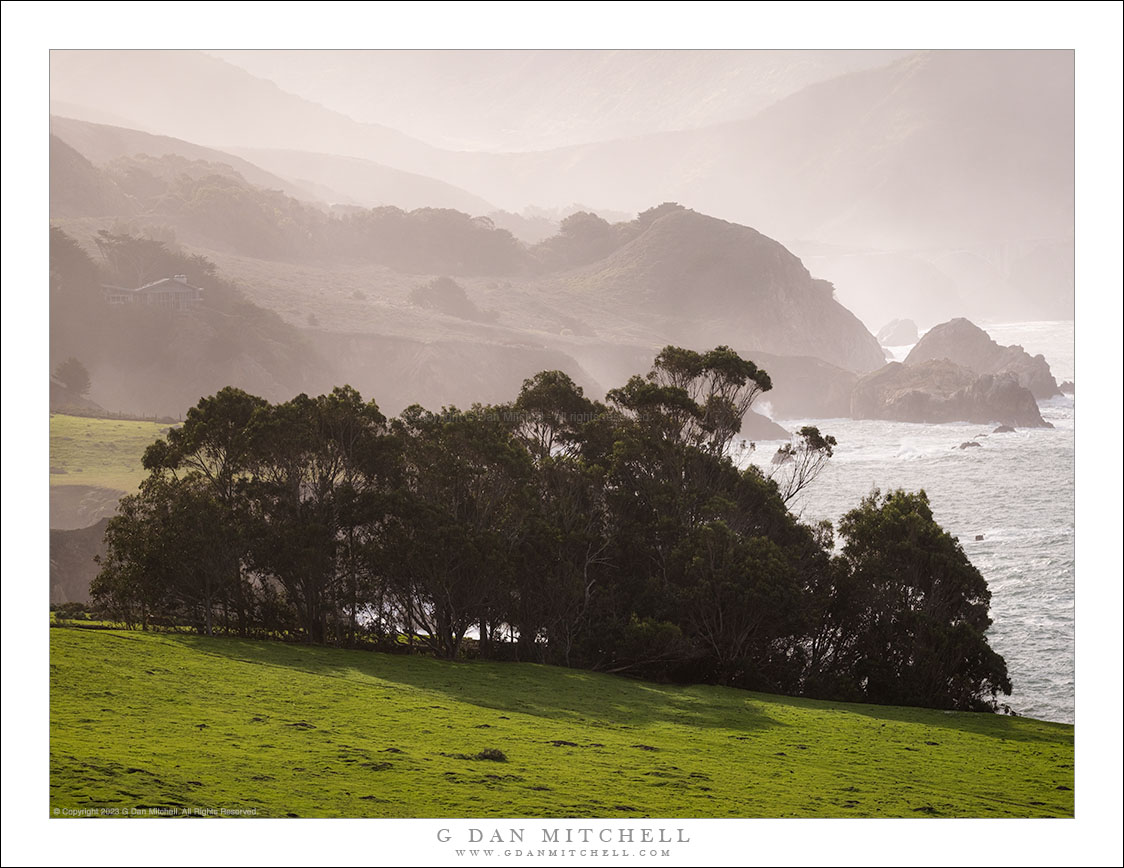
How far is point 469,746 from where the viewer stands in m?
16.0

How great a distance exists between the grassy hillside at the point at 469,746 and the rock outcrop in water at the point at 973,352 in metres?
27.5

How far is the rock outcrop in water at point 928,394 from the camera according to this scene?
161 ft

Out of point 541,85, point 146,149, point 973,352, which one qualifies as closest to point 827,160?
point 541,85

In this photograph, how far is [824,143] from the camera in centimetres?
3753

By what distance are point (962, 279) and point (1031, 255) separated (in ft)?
20.4

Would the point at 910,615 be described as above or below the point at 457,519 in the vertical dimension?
below

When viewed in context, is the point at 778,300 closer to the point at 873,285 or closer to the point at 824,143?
→ the point at 873,285

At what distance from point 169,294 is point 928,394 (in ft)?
125

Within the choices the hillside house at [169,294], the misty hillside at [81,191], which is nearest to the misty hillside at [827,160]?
the hillside house at [169,294]

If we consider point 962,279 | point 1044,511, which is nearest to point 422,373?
point 962,279

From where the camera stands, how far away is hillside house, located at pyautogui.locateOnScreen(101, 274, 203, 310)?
46.4 meters

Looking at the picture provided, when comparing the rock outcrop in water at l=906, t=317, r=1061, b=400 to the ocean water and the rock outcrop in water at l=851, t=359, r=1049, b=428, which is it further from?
the ocean water

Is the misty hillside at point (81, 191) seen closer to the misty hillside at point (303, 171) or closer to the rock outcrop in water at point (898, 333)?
the misty hillside at point (303, 171)

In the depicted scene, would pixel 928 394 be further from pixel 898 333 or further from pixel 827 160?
pixel 827 160
